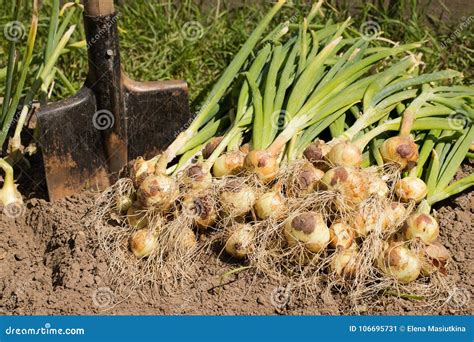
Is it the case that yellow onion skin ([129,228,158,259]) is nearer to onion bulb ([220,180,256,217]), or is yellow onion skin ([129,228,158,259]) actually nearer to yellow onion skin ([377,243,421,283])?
onion bulb ([220,180,256,217])

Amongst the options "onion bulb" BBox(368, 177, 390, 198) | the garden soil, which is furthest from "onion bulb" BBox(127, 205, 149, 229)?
"onion bulb" BBox(368, 177, 390, 198)

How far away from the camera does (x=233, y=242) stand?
256cm

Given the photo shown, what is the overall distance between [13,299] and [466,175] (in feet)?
5.01

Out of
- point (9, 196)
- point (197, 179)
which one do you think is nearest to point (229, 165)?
point (197, 179)

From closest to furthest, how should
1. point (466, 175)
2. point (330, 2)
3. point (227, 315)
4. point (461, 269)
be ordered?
point (227, 315) < point (461, 269) < point (466, 175) < point (330, 2)

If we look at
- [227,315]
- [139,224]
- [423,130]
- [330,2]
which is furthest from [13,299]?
[330,2]

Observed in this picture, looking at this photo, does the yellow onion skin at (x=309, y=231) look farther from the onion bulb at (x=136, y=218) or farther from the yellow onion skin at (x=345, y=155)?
the onion bulb at (x=136, y=218)

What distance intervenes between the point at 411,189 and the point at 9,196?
125 centimetres

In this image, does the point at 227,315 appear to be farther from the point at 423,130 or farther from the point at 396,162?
the point at 423,130

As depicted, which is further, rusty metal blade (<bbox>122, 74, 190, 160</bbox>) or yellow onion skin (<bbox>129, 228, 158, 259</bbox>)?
rusty metal blade (<bbox>122, 74, 190, 160</bbox>)

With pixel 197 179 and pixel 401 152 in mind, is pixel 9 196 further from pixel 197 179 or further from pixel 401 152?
pixel 401 152

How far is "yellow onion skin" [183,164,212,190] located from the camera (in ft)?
8.61

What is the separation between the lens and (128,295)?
8.21 ft

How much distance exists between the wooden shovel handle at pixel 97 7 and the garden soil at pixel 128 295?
0.60 meters
